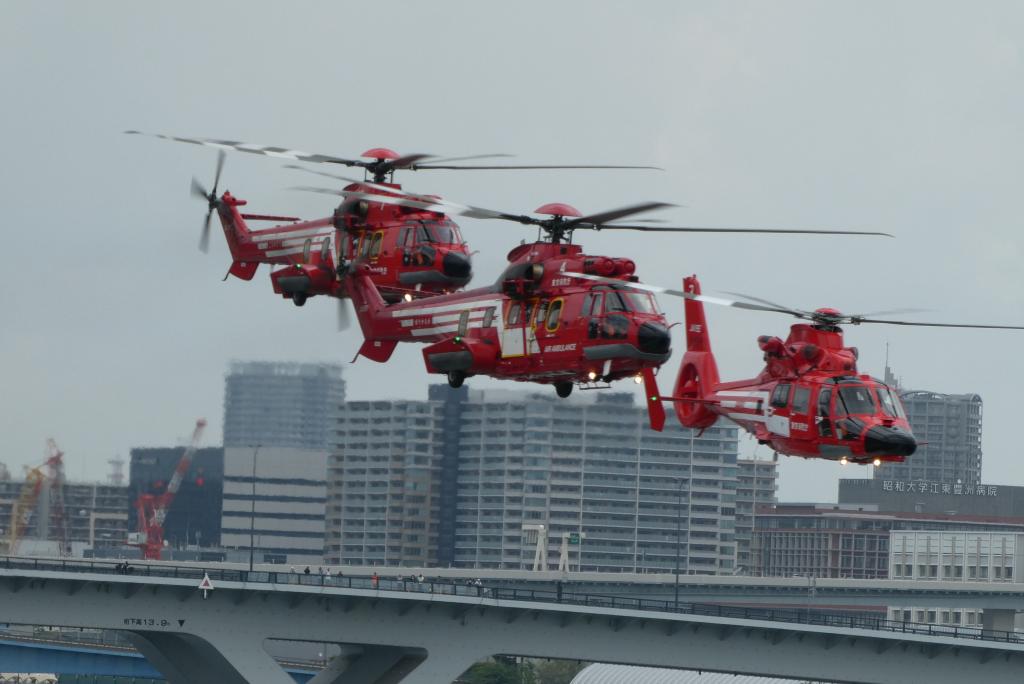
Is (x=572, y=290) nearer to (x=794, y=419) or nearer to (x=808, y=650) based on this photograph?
(x=794, y=419)

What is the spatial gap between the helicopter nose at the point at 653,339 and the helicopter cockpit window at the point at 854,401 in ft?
25.4

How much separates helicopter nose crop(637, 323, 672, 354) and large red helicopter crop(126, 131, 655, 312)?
28.6ft

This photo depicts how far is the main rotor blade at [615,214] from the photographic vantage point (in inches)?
2454

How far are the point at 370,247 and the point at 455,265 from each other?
4145mm

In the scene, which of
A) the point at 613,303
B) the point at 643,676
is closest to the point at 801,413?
the point at 613,303

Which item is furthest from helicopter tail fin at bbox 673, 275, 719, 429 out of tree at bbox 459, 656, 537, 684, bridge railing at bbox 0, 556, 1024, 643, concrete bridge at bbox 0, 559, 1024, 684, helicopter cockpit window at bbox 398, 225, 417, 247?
tree at bbox 459, 656, 537, 684

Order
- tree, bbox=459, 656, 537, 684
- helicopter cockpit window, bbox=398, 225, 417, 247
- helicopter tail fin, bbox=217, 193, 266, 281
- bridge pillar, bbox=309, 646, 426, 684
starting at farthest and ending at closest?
tree, bbox=459, 656, 537, 684 < bridge pillar, bbox=309, 646, 426, 684 < helicopter tail fin, bbox=217, 193, 266, 281 < helicopter cockpit window, bbox=398, 225, 417, 247

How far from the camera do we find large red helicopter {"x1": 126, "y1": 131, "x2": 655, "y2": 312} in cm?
7494

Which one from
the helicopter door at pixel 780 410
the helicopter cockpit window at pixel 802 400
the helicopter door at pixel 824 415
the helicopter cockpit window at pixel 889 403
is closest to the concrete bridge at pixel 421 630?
the helicopter door at pixel 780 410

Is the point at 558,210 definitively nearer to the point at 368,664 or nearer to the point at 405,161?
the point at 405,161

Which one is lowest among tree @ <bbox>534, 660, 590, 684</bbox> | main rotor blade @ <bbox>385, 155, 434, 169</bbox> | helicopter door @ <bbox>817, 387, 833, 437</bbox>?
tree @ <bbox>534, 660, 590, 684</bbox>

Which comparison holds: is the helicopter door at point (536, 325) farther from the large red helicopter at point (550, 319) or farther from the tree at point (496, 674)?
the tree at point (496, 674)

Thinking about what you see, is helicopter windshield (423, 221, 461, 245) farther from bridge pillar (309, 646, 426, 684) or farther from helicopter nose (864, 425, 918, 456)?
bridge pillar (309, 646, 426, 684)

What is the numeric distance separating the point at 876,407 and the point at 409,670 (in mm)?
37196
